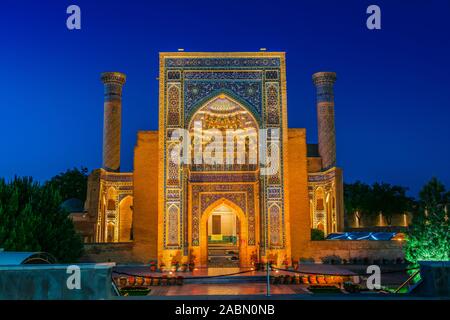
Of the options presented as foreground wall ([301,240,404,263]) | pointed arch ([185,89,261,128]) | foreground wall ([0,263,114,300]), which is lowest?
foreground wall ([301,240,404,263])

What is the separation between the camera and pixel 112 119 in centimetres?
2477

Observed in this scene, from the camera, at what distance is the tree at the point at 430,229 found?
9.38 meters

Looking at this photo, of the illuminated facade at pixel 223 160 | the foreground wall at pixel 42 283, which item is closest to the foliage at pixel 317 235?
the illuminated facade at pixel 223 160

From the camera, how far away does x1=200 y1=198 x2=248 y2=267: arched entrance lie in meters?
16.2

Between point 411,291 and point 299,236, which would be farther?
point 299,236

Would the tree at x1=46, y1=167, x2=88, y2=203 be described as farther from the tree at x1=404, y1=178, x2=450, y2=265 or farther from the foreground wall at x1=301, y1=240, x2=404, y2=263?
the tree at x1=404, y1=178, x2=450, y2=265

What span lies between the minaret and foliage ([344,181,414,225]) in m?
9.94

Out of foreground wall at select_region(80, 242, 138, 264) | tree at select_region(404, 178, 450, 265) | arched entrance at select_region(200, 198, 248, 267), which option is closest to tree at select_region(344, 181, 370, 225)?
arched entrance at select_region(200, 198, 248, 267)

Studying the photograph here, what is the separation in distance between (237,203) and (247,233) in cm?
98

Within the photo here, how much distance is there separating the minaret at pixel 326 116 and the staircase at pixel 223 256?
6.38 metres

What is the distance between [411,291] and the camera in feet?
22.6

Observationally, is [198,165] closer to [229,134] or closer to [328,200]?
[229,134]

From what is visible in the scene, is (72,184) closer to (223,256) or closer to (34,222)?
(223,256)
